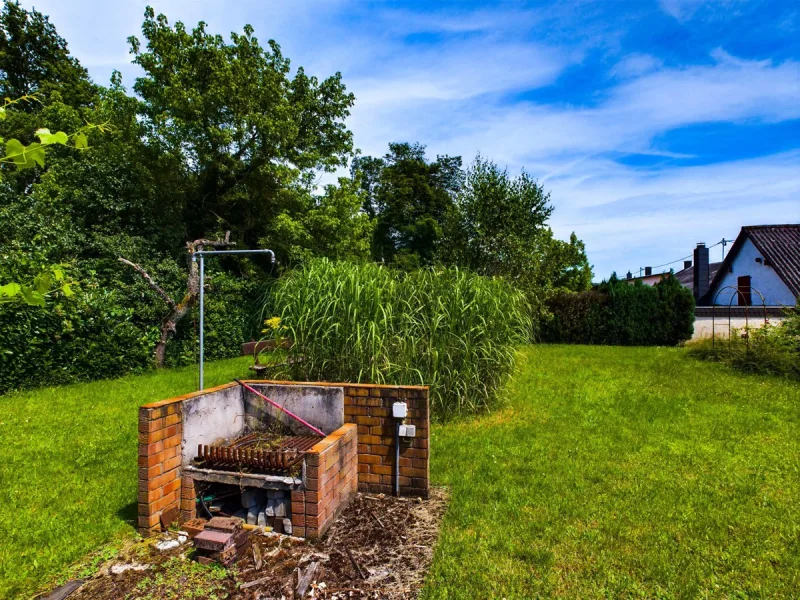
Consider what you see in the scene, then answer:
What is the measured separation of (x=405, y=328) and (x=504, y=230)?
25.7 feet

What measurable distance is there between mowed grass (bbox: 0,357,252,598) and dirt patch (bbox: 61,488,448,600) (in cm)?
39

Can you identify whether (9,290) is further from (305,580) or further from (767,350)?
(767,350)

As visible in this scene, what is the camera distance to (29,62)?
15656mm

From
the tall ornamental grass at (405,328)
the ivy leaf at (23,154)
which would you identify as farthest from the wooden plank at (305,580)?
the ivy leaf at (23,154)

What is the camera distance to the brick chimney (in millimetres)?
22125

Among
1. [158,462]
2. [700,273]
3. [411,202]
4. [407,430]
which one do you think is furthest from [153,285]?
[700,273]

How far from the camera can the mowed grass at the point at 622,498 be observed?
7.73 ft

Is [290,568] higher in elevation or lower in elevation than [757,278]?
lower

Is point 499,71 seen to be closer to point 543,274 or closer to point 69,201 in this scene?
point 543,274

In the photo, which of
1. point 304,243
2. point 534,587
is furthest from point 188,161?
point 534,587

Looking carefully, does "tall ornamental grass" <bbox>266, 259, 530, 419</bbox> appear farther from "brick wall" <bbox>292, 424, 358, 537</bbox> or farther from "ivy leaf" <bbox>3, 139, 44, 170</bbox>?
"ivy leaf" <bbox>3, 139, 44, 170</bbox>

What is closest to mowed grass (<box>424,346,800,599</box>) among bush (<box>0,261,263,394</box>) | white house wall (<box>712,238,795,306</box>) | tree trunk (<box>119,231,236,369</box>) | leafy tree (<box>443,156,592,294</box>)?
bush (<box>0,261,263,394</box>)

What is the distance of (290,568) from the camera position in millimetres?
2373

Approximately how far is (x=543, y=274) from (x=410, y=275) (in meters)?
7.50
